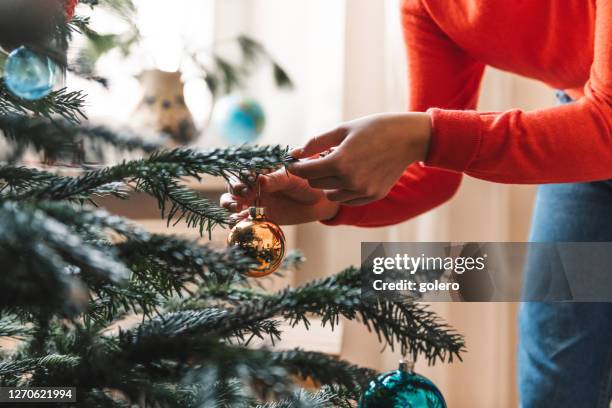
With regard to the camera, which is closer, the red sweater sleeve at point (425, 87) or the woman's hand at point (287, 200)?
the woman's hand at point (287, 200)

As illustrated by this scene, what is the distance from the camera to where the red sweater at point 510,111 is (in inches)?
26.0

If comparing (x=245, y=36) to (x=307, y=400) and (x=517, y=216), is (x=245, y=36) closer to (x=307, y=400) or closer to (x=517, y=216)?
(x=517, y=216)

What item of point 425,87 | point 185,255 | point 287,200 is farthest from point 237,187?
point 425,87

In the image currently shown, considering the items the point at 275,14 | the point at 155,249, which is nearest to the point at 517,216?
the point at 275,14

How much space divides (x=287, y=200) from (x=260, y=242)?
0.70 ft

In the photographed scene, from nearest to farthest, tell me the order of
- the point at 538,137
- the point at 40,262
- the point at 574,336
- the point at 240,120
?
1. the point at 40,262
2. the point at 538,137
3. the point at 574,336
4. the point at 240,120

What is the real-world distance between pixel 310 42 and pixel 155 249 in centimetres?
140

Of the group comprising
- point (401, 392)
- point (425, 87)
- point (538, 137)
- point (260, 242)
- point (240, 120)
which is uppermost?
point (240, 120)

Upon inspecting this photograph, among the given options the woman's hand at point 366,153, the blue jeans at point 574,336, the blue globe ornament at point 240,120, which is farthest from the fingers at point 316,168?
the blue globe ornament at point 240,120

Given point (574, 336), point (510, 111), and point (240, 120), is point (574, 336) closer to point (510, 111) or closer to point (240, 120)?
point (510, 111)

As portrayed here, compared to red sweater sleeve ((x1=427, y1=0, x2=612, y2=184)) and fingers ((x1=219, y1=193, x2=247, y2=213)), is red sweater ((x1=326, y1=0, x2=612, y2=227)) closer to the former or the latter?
red sweater sleeve ((x1=427, y1=0, x2=612, y2=184))

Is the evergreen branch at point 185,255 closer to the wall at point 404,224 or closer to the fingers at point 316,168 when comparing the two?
the fingers at point 316,168

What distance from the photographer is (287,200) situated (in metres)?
0.77

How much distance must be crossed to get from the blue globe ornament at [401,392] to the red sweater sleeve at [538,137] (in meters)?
0.24
